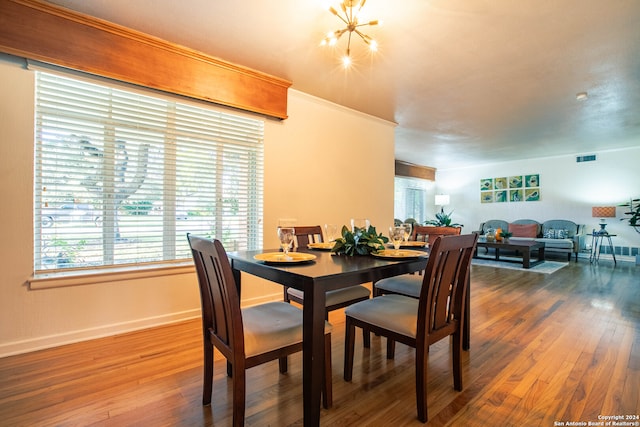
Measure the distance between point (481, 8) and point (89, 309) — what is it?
3.38 m

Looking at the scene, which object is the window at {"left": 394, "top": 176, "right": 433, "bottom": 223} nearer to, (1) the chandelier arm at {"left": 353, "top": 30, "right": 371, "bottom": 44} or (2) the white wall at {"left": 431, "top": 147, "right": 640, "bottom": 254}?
(2) the white wall at {"left": 431, "top": 147, "right": 640, "bottom": 254}

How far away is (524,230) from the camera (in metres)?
6.70

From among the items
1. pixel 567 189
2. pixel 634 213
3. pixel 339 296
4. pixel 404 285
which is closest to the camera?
pixel 339 296

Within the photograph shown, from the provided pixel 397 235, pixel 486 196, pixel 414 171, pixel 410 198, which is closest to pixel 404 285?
pixel 397 235

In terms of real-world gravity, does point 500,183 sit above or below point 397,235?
above

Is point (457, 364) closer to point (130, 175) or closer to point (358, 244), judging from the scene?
point (358, 244)

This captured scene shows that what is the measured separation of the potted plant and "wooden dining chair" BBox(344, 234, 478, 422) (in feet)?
20.9

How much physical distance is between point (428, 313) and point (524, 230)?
675cm

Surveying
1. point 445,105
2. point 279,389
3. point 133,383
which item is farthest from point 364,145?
point 133,383

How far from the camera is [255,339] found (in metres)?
1.25

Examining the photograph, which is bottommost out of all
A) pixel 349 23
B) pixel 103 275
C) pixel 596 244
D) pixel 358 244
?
pixel 596 244

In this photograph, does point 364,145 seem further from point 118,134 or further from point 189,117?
point 118,134

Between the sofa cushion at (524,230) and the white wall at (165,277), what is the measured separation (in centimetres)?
456

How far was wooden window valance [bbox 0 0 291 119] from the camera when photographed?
1869 mm
